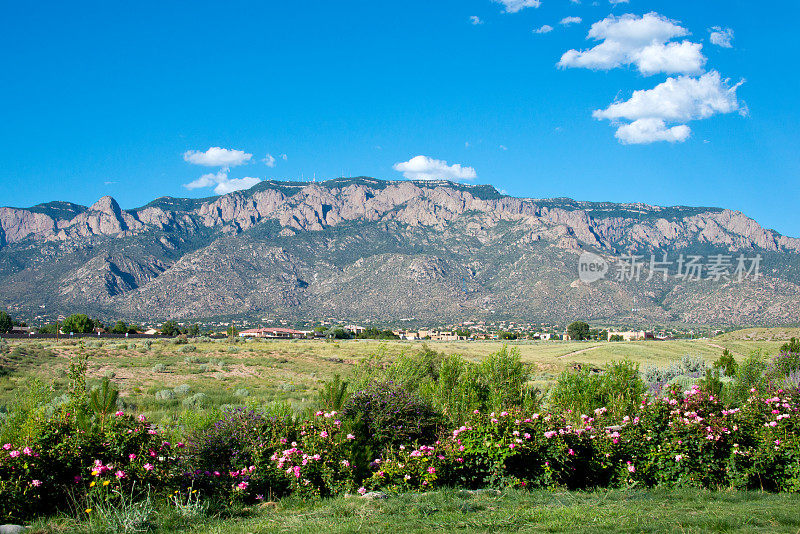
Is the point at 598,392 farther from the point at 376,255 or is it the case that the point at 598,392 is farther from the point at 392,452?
the point at 376,255

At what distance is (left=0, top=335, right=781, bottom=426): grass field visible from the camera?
19.6 meters

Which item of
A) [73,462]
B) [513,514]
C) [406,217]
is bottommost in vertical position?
[513,514]

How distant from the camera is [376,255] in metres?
145

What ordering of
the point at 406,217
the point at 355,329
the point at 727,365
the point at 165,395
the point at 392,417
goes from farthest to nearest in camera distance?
the point at 406,217, the point at 355,329, the point at 727,365, the point at 165,395, the point at 392,417

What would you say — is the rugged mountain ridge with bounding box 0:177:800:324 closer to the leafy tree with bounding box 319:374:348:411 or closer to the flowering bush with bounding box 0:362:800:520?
the flowering bush with bounding box 0:362:800:520

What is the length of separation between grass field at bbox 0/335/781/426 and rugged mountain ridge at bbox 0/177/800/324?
66173 millimetres

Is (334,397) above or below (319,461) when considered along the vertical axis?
above

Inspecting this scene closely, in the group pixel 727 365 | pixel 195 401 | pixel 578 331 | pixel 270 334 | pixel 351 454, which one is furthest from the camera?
pixel 578 331

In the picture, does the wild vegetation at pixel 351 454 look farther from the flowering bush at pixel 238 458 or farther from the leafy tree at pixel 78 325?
the leafy tree at pixel 78 325

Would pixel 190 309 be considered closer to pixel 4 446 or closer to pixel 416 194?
Result: pixel 416 194

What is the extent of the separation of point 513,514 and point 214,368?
2944 centimetres

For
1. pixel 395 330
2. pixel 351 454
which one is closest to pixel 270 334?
pixel 395 330

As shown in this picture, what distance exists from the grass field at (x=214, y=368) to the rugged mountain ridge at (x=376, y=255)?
66.2 m

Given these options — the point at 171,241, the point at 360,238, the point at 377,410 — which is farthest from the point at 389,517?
the point at 171,241
